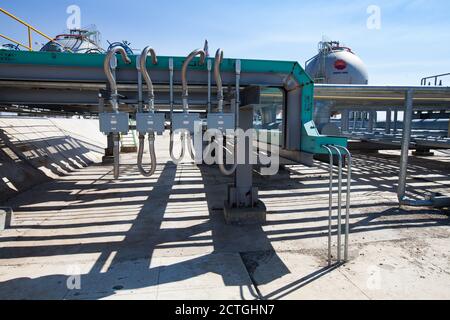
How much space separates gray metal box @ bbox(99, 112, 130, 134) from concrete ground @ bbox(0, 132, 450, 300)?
Answer: 6.01 feet

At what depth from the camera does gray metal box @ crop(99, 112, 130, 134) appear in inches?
171

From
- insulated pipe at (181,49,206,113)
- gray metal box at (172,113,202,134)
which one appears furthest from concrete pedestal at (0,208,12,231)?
insulated pipe at (181,49,206,113)

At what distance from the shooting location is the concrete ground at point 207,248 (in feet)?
11.9

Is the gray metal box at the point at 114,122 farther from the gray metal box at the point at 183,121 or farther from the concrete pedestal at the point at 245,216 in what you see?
the concrete pedestal at the point at 245,216

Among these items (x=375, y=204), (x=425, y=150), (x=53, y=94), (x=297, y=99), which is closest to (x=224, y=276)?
(x=297, y=99)

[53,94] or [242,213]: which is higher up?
[53,94]

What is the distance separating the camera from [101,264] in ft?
14.1

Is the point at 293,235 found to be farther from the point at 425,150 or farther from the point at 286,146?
the point at 425,150

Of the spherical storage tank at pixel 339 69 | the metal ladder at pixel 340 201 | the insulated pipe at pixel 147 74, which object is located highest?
the spherical storage tank at pixel 339 69

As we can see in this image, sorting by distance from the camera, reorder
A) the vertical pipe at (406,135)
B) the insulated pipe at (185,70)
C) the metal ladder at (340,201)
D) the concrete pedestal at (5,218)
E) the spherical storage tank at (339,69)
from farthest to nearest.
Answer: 1. the spherical storage tank at (339,69)
2. the vertical pipe at (406,135)
3. the concrete pedestal at (5,218)
4. the insulated pipe at (185,70)
5. the metal ladder at (340,201)

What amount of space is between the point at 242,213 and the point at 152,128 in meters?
2.52

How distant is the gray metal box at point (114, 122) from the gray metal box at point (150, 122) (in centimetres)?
18

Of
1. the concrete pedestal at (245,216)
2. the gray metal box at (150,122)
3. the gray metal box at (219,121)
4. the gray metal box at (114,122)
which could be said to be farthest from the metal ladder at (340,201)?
the gray metal box at (114,122)
